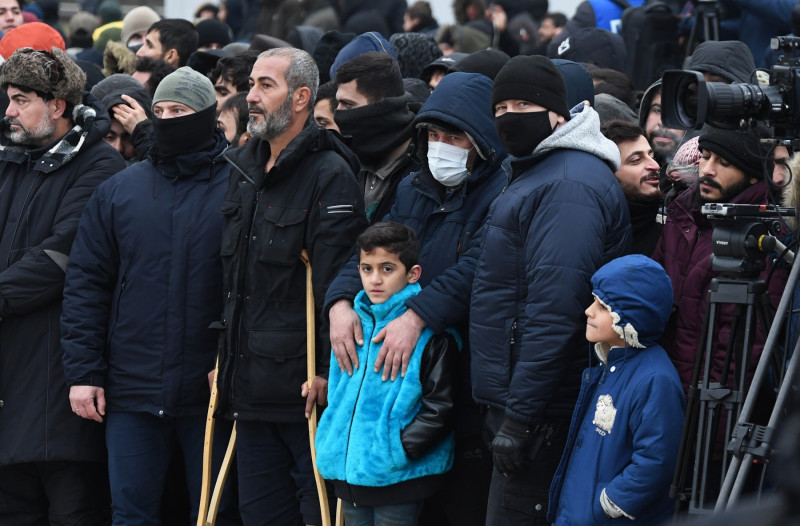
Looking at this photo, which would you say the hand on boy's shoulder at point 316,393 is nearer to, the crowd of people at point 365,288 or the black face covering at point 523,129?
the crowd of people at point 365,288

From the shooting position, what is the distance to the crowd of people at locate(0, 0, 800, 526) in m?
3.76

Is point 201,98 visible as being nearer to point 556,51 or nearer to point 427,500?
point 427,500

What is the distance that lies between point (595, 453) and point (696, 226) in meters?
0.86

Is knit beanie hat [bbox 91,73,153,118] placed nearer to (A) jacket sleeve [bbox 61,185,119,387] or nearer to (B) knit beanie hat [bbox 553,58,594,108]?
(A) jacket sleeve [bbox 61,185,119,387]

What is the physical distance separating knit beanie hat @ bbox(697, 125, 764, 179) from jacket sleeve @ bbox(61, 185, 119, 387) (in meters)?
2.75

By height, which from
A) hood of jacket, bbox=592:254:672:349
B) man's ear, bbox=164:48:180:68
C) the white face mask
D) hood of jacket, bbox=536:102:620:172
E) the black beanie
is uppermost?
the black beanie

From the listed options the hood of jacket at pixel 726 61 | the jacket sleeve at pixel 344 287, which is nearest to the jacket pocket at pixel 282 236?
the jacket sleeve at pixel 344 287

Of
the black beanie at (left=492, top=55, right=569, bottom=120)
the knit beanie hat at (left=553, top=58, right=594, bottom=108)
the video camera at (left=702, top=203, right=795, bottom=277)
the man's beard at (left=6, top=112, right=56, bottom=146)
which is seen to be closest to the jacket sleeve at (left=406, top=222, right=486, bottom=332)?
the black beanie at (left=492, top=55, right=569, bottom=120)

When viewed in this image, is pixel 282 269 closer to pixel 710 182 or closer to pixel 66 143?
pixel 66 143

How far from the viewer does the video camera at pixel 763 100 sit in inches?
132

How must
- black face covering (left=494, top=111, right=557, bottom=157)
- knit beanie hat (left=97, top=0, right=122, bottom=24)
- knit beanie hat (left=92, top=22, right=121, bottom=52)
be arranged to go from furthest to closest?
knit beanie hat (left=97, top=0, right=122, bottom=24) < knit beanie hat (left=92, top=22, right=121, bottom=52) < black face covering (left=494, top=111, right=557, bottom=157)

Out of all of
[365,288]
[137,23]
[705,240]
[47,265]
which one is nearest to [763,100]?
[705,240]

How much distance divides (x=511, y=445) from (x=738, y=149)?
1226mm

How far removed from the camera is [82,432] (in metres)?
5.30
